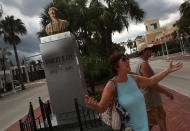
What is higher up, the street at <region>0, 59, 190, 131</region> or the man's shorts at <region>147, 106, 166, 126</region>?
the man's shorts at <region>147, 106, 166, 126</region>

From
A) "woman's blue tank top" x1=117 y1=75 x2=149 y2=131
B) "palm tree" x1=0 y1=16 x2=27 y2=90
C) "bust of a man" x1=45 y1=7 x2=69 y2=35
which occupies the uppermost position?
"palm tree" x1=0 y1=16 x2=27 y2=90

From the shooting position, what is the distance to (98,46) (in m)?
21.7

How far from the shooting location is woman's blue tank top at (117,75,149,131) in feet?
6.68

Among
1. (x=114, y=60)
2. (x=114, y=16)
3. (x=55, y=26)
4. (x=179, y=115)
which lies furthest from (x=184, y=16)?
(x=114, y=60)

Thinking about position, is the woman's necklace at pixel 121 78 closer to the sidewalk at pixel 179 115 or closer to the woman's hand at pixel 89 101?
the woman's hand at pixel 89 101

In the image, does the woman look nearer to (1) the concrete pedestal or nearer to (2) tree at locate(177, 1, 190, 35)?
(1) the concrete pedestal

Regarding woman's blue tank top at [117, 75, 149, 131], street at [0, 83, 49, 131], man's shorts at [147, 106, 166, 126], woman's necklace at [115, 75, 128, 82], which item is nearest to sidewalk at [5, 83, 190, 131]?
man's shorts at [147, 106, 166, 126]

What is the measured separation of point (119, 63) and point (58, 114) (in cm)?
374

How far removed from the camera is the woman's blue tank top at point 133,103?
80.1 inches

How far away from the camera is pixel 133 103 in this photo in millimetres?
2041

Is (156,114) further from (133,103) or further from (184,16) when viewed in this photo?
(184,16)

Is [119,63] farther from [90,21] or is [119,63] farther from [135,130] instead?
[90,21]

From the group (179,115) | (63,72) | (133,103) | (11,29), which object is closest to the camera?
(133,103)

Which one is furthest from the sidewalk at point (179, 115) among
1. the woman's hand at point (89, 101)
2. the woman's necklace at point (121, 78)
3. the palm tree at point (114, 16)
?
the palm tree at point (114, 16)
